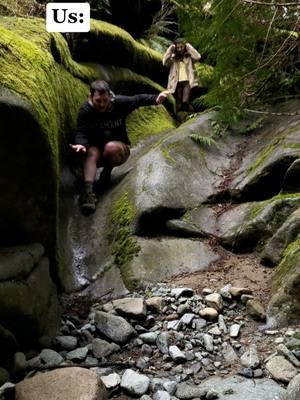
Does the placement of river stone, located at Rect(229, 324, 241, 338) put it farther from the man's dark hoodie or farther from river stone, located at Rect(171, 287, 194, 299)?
the man's dark hoodie

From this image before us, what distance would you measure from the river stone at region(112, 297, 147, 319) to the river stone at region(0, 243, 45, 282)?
896 mm

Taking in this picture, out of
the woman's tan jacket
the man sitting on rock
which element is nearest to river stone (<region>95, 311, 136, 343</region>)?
the man sitting on rock

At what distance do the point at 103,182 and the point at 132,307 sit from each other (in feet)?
9.27

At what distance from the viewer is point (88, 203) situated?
621cm

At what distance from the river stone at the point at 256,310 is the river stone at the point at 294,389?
39.6 inches

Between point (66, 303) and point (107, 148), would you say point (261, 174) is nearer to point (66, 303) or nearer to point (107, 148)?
point (107, 148)

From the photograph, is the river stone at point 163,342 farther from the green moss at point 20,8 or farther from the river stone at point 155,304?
the green moss at point 20,8

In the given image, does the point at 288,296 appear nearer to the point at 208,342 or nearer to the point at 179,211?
the point at 208,342

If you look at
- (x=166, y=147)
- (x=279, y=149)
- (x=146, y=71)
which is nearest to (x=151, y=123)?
(x=146, y=71)

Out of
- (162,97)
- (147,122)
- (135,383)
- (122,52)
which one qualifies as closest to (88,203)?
(162,97)

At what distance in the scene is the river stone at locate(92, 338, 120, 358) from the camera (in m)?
3.74

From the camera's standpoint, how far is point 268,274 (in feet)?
15.5

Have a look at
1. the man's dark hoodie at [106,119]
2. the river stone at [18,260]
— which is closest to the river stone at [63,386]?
the river stone at [18,260]

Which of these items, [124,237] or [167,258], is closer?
[167,258]
